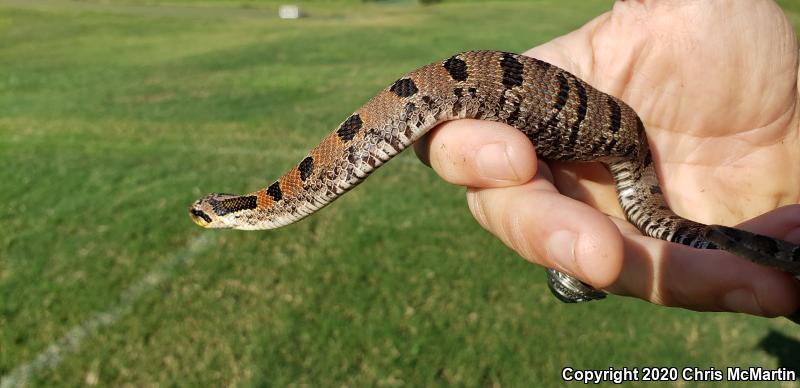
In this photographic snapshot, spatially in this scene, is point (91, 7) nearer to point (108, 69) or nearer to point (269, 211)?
point (108, 69)

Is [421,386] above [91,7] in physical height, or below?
above

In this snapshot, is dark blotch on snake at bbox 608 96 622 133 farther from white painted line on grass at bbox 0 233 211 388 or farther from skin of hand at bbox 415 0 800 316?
white painted line on grass at bbox 0 233 211 388

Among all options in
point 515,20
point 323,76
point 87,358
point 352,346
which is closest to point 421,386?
point 352,346

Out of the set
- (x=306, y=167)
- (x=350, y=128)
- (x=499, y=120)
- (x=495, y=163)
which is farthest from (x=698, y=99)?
(x=306, y=167)

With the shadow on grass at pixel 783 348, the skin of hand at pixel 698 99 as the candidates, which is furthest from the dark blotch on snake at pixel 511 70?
the shadow on grass at pixel 783 348

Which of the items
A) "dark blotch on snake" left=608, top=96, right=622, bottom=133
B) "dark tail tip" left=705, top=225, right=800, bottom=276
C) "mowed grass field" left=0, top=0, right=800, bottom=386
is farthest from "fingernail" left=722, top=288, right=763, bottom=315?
"mowed grass field" left=0, top=0, right=800, bottom=386

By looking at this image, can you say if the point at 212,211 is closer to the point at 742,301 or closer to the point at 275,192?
the point at 275,192
